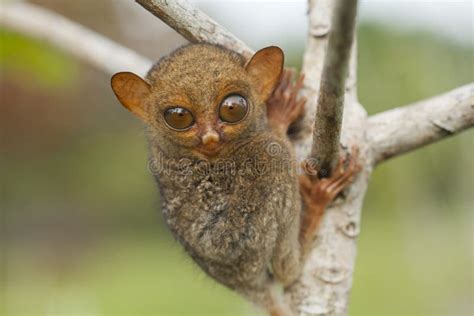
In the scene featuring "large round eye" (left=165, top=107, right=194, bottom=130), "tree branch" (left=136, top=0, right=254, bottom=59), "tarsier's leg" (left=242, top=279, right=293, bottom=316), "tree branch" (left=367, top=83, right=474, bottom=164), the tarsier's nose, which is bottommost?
"tarsier's leg" (left=242, top=279, right=293, bottom=316)

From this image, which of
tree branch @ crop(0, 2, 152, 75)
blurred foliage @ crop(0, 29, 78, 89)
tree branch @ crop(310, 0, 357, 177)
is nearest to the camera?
tree branch @ crop(310, 0, 357, 177)

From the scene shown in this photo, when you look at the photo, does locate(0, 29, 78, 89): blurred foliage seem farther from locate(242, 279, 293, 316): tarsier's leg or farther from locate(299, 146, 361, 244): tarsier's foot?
locate(299, 146, 361, 244): tarsier's foot

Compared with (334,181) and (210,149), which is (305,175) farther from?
(210,149)

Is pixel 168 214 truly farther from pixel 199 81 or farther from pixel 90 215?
Result: pixel 90 215

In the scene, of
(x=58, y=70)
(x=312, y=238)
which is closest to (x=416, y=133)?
(x=312, y=238)

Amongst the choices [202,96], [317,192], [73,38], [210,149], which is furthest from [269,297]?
Result: [73,38]

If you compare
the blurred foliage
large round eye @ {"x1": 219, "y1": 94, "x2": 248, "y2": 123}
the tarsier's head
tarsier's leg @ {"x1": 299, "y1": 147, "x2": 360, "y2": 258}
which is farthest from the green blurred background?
large round eye @ {"x1": 219, "y1": 94, "x2": 248, "y2": 123}

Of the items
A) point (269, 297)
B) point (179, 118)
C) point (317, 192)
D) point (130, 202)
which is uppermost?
point (130, 202)
